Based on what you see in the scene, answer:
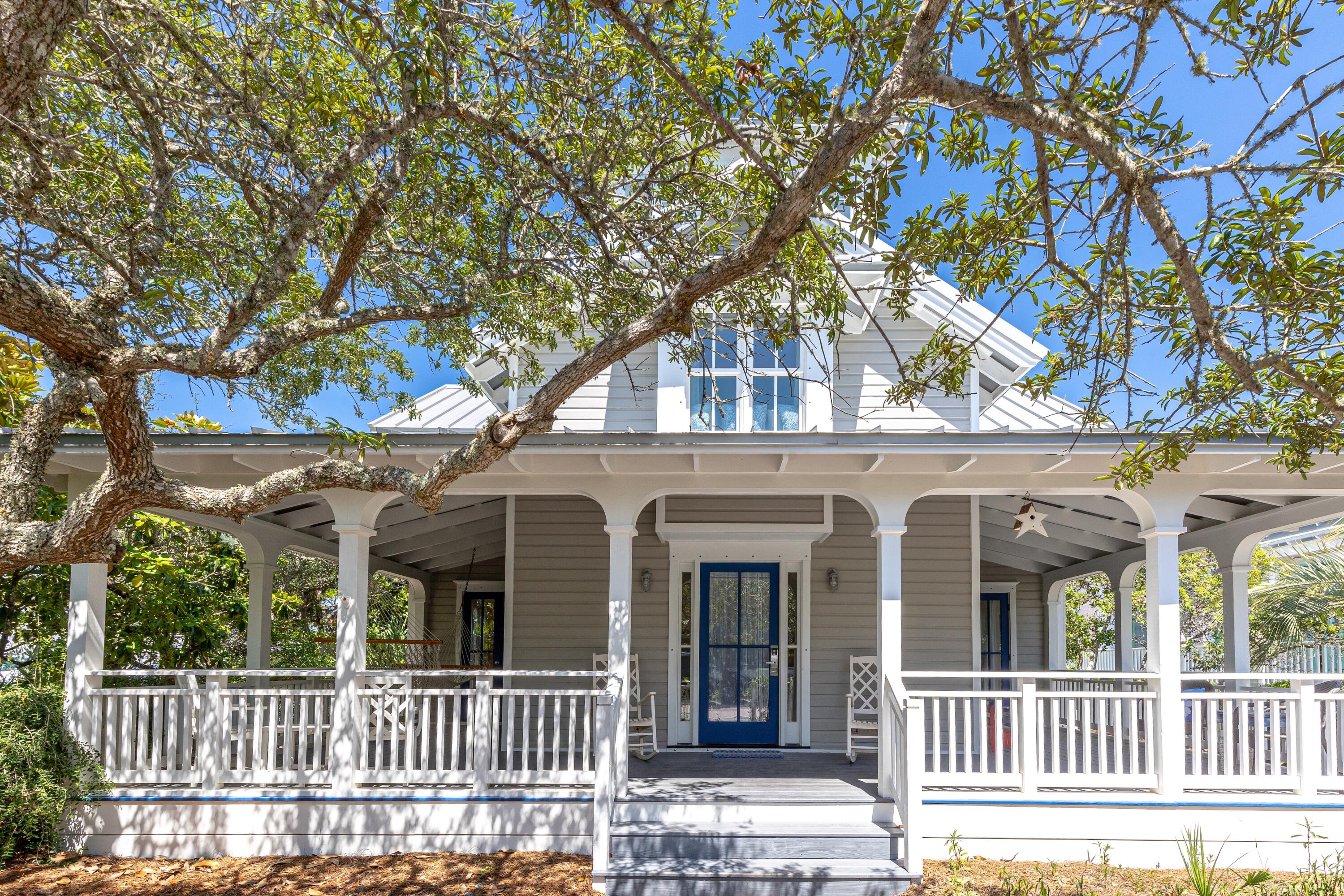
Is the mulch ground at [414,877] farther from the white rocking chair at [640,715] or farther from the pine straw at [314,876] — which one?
the white rocking chair at [640,715]

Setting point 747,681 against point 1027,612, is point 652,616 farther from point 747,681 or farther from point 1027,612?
point 1027,612

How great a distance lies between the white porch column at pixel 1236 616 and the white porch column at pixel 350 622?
8.72m

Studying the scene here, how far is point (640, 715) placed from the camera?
9711mm

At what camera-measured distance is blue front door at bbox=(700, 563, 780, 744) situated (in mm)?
10055

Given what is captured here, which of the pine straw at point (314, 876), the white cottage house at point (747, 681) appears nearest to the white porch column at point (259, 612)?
the white cottage house at point (747, 681)

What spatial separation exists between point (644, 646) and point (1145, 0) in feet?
26.1

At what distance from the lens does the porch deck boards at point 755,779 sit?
7336mm

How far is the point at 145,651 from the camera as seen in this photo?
1242 cm

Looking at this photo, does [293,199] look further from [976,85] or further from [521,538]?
[521,538]

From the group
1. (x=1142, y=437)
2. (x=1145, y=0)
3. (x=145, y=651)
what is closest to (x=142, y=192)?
(x=1145, y=0)

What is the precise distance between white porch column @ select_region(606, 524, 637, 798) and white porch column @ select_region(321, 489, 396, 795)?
1.96m

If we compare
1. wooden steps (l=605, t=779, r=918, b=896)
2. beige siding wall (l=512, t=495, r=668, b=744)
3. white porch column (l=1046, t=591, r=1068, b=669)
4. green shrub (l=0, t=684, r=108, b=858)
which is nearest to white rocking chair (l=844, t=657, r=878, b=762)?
wooden steps (l=605, t=779, r=918, b=896)

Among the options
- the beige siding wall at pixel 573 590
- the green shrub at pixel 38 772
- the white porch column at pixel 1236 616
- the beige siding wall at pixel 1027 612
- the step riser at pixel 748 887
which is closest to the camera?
the step riser at pixel 748 887

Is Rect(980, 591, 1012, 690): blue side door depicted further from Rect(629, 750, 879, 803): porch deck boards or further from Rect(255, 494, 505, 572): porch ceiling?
Rect(255, 494, 505, 572): porch ceiling
